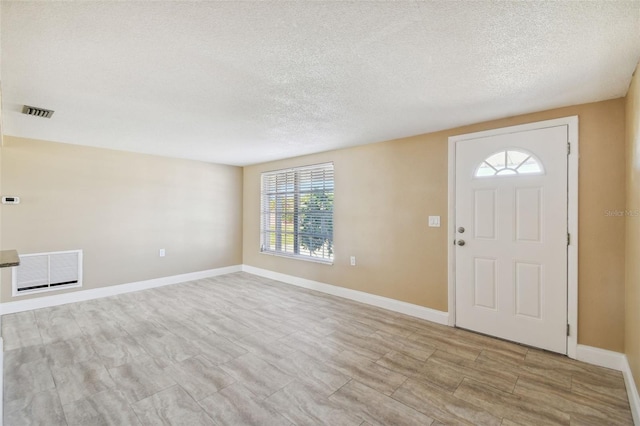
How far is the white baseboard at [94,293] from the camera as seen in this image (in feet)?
12.0

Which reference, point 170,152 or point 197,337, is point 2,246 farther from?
point 197,337

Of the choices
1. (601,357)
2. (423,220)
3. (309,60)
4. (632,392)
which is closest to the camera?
(309,60)

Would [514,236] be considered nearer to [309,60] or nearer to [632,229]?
[632,229]

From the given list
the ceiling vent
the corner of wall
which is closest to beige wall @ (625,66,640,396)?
the corner of wall

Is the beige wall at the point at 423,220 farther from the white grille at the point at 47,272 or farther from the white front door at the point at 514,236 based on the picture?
the white grille at the point at 47,272

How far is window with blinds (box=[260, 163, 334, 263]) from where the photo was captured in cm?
469

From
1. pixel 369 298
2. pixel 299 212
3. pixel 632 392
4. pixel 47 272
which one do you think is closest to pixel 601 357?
pixel 632 392

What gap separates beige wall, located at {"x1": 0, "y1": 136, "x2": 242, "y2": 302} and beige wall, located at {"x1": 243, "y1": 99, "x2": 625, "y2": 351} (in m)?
1.11

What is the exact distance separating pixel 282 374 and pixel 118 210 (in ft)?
12.8

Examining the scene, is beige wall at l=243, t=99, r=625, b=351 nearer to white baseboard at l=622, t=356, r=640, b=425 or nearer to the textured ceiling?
white baseboard at l=622, t=356, r=640, b=425

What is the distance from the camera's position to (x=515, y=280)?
285cm

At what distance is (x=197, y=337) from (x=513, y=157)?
3817mm

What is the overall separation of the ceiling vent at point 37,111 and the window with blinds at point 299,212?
10.6 ft

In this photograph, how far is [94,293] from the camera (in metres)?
4.23
